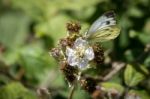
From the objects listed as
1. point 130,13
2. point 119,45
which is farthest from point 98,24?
point 130,13

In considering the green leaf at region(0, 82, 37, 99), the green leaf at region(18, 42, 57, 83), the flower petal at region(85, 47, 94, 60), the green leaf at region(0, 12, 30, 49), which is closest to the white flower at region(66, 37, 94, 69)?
the flower petal at region(85, 47, 94, 60)

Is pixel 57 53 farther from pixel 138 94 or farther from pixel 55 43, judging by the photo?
pixel 55 43

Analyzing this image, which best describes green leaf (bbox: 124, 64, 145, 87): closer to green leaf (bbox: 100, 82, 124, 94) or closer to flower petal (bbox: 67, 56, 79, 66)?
green leaf (bbox: 100, 82, 124, 94)

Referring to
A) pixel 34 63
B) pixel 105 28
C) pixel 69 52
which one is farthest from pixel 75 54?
pixel 34 63

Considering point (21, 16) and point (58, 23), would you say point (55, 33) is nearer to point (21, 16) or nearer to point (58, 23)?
Result: point (58, 23)

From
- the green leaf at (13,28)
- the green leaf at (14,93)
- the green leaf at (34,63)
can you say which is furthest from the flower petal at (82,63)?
the green leaf at (13,28)

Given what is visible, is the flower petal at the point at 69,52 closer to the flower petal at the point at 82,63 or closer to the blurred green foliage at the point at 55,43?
the flower petal at the point at 82,63
